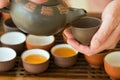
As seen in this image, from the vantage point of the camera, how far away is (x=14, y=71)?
3.00 feet

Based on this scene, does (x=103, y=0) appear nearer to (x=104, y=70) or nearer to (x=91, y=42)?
(x=104, y=70)

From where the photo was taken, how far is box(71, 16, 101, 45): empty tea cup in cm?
68

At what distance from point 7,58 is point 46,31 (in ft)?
1.35

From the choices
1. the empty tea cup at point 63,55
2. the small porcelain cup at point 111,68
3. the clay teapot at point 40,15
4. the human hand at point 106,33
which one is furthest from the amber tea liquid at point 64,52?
the clay teapot at point 40,15

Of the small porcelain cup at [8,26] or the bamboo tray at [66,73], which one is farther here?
the small porcelain cup at [8,26]

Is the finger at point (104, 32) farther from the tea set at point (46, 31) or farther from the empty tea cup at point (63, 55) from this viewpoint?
the empty tea cup at point (63, 55)

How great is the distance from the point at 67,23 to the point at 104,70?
0.33 meters

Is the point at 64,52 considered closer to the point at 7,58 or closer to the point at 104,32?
the point at 7,58

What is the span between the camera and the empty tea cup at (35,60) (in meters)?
0.91

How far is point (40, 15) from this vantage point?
0.60m

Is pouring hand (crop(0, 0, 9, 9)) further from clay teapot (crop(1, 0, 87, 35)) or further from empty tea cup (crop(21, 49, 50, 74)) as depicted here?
empty tea cup (crop(21, 49, 50, 74))

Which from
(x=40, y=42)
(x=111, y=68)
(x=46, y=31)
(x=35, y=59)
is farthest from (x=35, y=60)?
(x=46, y=31)

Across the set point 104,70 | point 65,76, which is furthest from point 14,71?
point 104,70

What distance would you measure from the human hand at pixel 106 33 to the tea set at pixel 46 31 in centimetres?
Answer: 2
